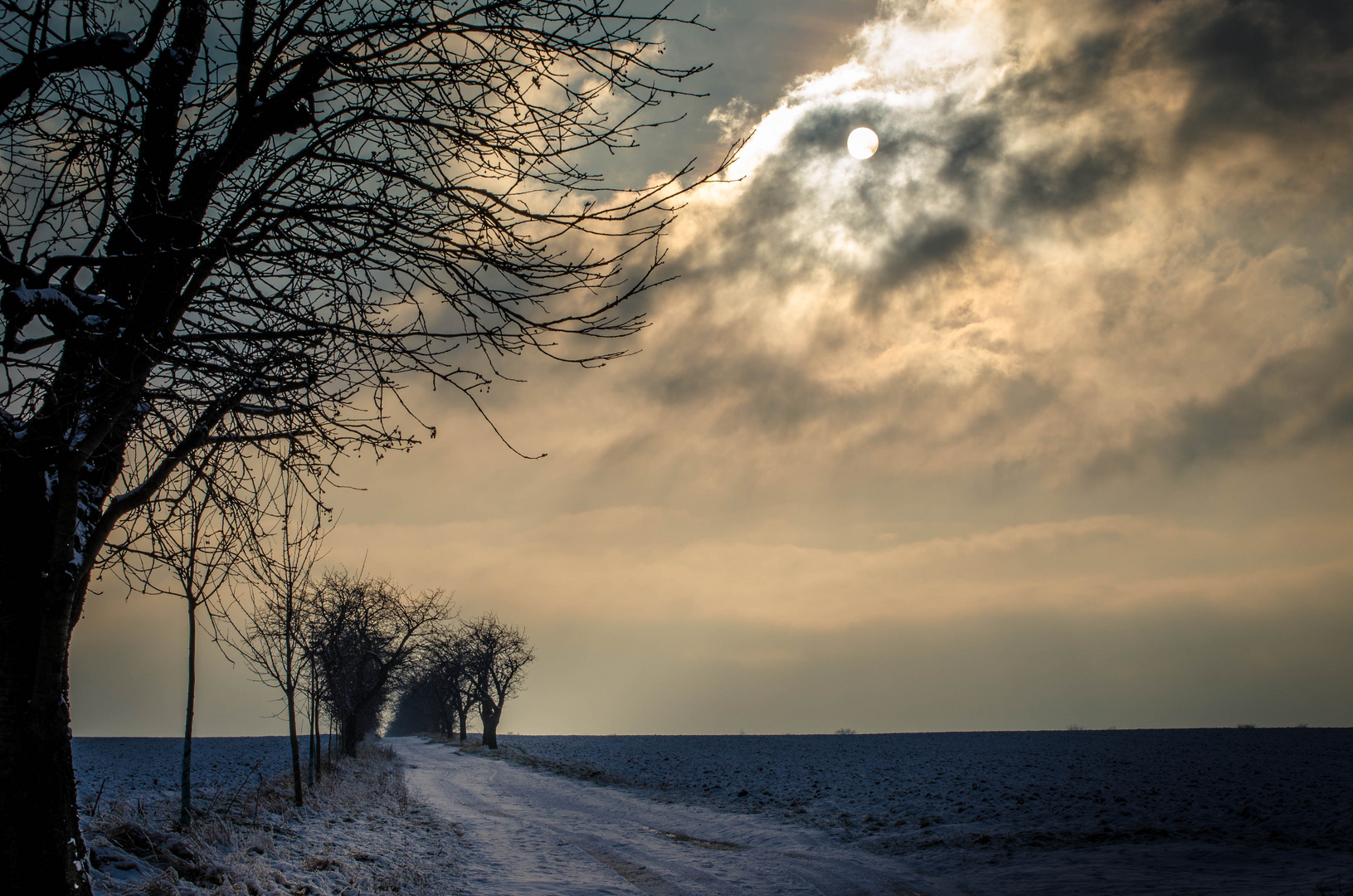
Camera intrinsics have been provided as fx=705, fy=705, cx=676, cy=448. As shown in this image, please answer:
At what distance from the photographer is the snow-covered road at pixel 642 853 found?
9.35 meters

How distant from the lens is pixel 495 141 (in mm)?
4793

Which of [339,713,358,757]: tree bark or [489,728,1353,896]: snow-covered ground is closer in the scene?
[489,728,1353,896]: snow-covered ground

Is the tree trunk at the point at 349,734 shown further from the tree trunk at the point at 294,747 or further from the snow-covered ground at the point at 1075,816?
the tree trunk at the point at 294,747

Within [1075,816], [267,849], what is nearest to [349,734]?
[267,849]

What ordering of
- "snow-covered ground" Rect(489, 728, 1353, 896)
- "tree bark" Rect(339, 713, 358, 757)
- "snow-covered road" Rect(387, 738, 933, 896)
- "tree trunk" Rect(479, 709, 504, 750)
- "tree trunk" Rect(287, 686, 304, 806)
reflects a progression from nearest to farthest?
1. "snow-covered road" Rect(387, 738, 933, 896)
2. "snow-covered ground" Rect(489, 728, 1353, 896)
3. "tree trunk" Rect(287, 686, 304, 806)
4. "tree bark" Rect(339, 713, 358, 757)
5. "tree trunk" Rect(479, 709, 504, 750)

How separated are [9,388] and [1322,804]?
89.7 ft

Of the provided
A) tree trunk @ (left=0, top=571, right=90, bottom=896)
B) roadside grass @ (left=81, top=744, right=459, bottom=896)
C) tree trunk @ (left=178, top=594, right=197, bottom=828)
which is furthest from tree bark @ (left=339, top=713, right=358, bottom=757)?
tree trunk @ (left=0, top=571, right=90, bottom=896)

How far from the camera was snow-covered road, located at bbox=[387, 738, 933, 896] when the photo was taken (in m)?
9.35

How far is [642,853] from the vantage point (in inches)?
460

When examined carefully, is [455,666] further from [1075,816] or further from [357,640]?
[1075,816]

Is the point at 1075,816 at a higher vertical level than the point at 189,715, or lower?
lower

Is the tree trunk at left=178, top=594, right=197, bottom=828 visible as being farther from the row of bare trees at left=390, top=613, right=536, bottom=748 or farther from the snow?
the row of bare trees at left=390, top=613, right=536, bottom=748

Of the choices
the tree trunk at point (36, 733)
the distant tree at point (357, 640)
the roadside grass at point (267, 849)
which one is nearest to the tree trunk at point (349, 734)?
the distant tree at point (357, 640)

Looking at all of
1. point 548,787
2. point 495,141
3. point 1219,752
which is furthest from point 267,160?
point 1219,752
